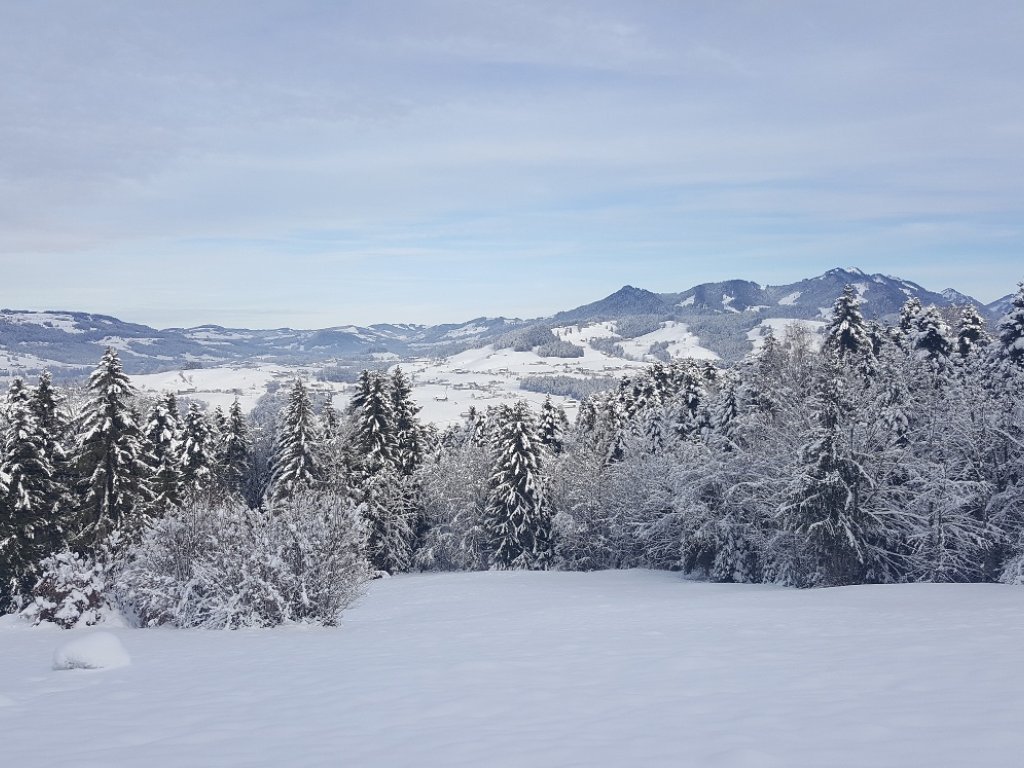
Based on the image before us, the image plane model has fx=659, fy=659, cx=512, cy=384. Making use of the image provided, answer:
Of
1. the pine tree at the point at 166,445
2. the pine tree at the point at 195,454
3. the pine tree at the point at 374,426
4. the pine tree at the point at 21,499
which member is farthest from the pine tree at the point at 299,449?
the pine tree at the point at 21,499

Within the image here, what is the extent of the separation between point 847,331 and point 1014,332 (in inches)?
346

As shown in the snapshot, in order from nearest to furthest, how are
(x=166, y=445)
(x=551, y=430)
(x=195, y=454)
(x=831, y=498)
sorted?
(x=831, y=498) → (x=166, y=445) → (x=195, y=454) → (x=551, y=430)

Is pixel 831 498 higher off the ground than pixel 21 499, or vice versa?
pixel 831 498

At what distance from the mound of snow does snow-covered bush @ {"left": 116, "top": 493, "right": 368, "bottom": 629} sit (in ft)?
16.9

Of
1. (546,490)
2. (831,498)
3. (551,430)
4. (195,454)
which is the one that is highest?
(831,498)

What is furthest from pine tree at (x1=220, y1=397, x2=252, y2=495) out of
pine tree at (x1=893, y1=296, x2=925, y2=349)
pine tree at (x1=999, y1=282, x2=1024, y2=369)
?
pine tree at (x1=999, y1=282, x2=1024, y2=369)

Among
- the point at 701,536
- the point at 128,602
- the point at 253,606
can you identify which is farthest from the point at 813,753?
the point at 701,536

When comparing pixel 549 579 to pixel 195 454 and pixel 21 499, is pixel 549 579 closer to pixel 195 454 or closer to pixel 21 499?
pixel 21 499

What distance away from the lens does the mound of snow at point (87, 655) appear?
40.1 ft

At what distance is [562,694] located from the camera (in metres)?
9.16

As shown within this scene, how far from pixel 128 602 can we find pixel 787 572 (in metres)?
26.0

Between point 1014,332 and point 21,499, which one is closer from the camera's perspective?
point 21,499

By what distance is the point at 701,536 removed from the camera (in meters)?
34.1

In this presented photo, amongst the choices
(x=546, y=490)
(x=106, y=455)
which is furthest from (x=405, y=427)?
(x=106, y=455)
